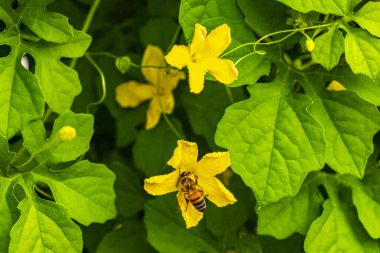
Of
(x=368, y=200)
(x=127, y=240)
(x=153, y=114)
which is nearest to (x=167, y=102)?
(x=153, y=114)

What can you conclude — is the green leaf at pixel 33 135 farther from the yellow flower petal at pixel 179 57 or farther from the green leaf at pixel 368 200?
the green leaf at pixel 368 200

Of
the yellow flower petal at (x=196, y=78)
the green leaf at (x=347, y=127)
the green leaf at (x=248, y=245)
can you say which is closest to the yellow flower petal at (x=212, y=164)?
the yellow flower petal at (x=196, y=78)

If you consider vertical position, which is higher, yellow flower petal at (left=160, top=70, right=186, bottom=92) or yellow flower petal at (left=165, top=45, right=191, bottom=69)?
yellow flower petal at (left=165, top=45, right=191, bottom=69)

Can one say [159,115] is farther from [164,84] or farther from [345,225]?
[345,225]

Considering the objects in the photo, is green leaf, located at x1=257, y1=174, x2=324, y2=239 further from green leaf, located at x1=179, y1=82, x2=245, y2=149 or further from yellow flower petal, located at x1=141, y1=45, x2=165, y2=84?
yellow flower petal, located at x1=141, y1=45, x2=165, y2=84

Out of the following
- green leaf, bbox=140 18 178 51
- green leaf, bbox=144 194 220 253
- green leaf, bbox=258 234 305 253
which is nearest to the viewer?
green leaf, bbox=144 194 220 253

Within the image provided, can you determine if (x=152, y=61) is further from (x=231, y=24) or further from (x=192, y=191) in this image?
(x=192, y=191)

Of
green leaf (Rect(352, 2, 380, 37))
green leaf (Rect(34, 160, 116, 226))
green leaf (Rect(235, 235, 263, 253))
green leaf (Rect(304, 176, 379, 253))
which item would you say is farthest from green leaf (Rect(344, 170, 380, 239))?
green leaf (Rect(34, 160, 116, 226))
